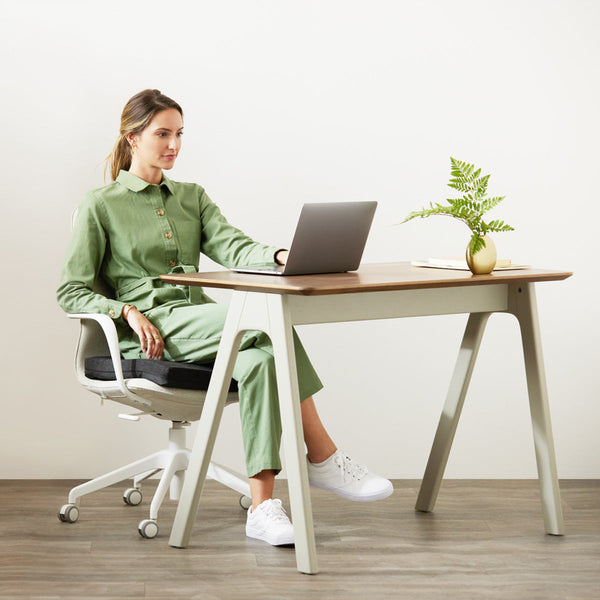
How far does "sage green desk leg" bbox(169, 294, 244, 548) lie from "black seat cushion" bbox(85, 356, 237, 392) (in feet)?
0.41

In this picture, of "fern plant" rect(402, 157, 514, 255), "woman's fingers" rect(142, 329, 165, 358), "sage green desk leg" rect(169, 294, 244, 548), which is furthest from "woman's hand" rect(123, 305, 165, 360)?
"fern plant" rect(402, 157, 514, 255)

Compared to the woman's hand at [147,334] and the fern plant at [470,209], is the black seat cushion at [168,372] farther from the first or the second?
the fern plant at [470,209]

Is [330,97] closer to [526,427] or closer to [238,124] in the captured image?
[238,124]

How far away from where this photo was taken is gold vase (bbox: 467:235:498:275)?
2.69m

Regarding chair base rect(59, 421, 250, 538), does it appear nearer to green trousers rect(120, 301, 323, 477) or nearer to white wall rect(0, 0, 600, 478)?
green trousers rect(120, 301, 323, 477)

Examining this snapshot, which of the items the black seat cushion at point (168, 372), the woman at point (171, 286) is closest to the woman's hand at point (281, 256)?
the woman at point (171, 286)

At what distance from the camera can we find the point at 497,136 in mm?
3631

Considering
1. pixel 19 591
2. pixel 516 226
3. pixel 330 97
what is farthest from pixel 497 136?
pixel 19 591

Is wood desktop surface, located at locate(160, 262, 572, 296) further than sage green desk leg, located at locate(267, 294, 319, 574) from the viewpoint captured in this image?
No

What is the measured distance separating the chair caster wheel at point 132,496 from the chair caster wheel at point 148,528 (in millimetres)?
392

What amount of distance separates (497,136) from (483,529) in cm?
143

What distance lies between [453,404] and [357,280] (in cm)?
81

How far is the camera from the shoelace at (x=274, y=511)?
2713mm

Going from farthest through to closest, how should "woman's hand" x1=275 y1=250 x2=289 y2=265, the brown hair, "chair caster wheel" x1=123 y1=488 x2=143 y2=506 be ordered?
"chair caster wheel" x1=123 y1=488 x2=143 y2=506 < the brown hair < "woman's hand" x1=275 y1=250 x2=289 y2=265
